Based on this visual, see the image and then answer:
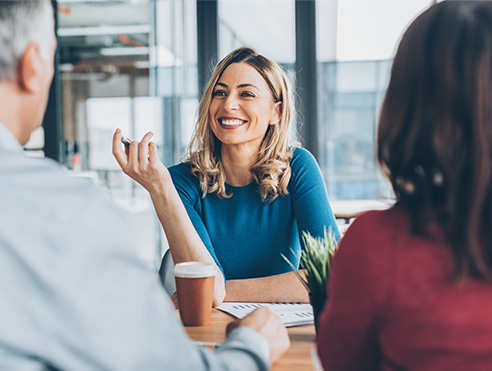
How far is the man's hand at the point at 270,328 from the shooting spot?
833 mm

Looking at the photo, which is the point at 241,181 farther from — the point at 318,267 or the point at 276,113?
the point at 318,267

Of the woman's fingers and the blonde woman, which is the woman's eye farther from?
the woman's fingers

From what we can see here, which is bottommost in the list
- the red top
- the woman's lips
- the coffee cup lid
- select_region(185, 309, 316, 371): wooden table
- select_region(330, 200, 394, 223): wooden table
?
select_region(330, 200, 394, 223): wooden table

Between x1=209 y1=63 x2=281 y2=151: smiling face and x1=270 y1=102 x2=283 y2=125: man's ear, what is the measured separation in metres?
0.05

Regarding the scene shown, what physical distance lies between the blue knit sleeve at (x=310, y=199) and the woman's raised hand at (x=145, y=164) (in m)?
0.50

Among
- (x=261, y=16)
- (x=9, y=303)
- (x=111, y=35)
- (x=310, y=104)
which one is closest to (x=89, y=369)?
(x=9, y=303)

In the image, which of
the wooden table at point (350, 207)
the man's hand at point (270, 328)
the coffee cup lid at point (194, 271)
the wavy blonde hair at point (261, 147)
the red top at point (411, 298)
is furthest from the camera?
the wooden table at point (350, 207)

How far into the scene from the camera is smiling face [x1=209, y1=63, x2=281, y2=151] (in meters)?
1.84

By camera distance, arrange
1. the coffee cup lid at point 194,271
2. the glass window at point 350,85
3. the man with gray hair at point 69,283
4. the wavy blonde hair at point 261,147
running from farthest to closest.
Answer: the glass window at point 350,85, the wavy blonde hair at point 261,147, the coffee cup lid at point 194,271, the man with gray hair at point 69,283

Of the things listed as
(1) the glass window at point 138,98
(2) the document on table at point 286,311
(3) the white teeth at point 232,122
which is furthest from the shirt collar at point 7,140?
(1) the glass window at point 138,98

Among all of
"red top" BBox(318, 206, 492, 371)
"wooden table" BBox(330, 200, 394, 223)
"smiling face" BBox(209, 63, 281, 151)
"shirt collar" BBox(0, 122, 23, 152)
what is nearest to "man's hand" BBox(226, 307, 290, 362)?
"red top" BBox(318, 206, 492, 371)

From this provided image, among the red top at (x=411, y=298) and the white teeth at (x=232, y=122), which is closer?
the red top at (x=411, y=298)

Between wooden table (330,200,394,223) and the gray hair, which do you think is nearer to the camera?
the gray hair

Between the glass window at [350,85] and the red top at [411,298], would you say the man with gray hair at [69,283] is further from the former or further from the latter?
the glass window at [350,85]
